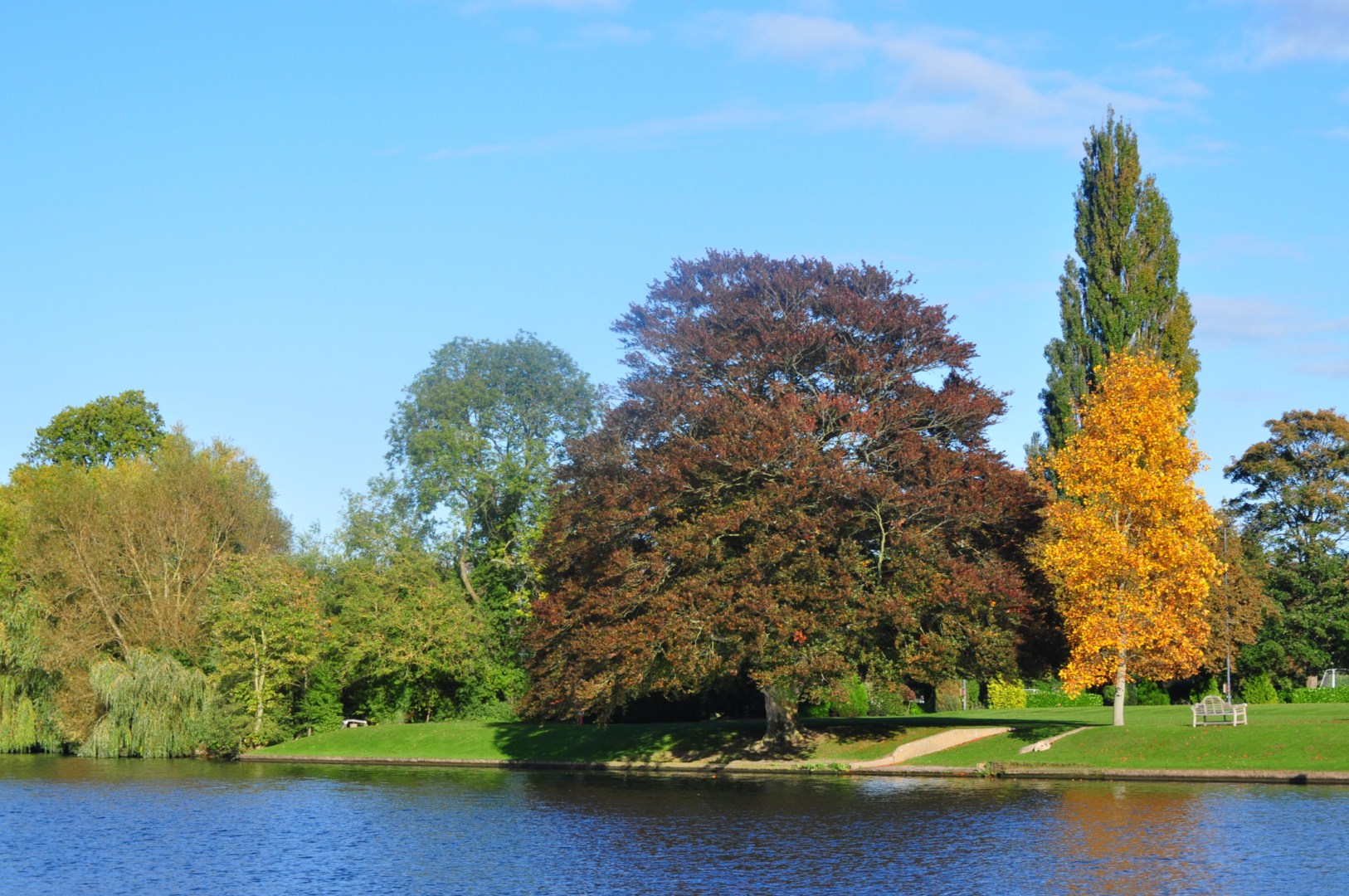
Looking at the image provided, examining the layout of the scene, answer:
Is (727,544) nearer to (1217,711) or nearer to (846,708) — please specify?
(1217,711)

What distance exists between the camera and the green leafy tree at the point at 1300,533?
64.9m

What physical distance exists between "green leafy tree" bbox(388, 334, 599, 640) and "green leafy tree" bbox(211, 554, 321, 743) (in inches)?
427

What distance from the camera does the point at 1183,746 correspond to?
37594 millimetres

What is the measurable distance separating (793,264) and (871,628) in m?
13.9

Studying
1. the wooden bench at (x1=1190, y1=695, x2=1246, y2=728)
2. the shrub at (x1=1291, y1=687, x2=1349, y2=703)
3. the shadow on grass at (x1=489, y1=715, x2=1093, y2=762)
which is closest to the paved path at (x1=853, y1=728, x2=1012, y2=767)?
the shadow on grass at (x1=489, y1=715, x2=1093, y2=762)

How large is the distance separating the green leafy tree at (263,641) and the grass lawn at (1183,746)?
103 feet

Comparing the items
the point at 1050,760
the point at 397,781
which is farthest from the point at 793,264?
the point at 397,781

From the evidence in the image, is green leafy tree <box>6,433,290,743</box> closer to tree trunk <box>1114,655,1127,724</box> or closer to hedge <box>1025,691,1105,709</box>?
tree trunk <box>1114,655,1127,724</box>

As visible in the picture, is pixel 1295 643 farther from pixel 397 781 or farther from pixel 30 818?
pixel 30 818

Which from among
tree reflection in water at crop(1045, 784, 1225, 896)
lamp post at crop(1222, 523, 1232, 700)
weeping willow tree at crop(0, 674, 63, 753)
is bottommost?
weeping willow tree at crop(0, 674, 63, 753)

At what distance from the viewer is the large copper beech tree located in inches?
1580

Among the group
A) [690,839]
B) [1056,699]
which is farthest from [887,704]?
[690,839]

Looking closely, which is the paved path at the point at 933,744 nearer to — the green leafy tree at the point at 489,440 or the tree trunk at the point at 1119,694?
the tree trunk at the point at 1119,694

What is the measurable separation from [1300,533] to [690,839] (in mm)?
57076
